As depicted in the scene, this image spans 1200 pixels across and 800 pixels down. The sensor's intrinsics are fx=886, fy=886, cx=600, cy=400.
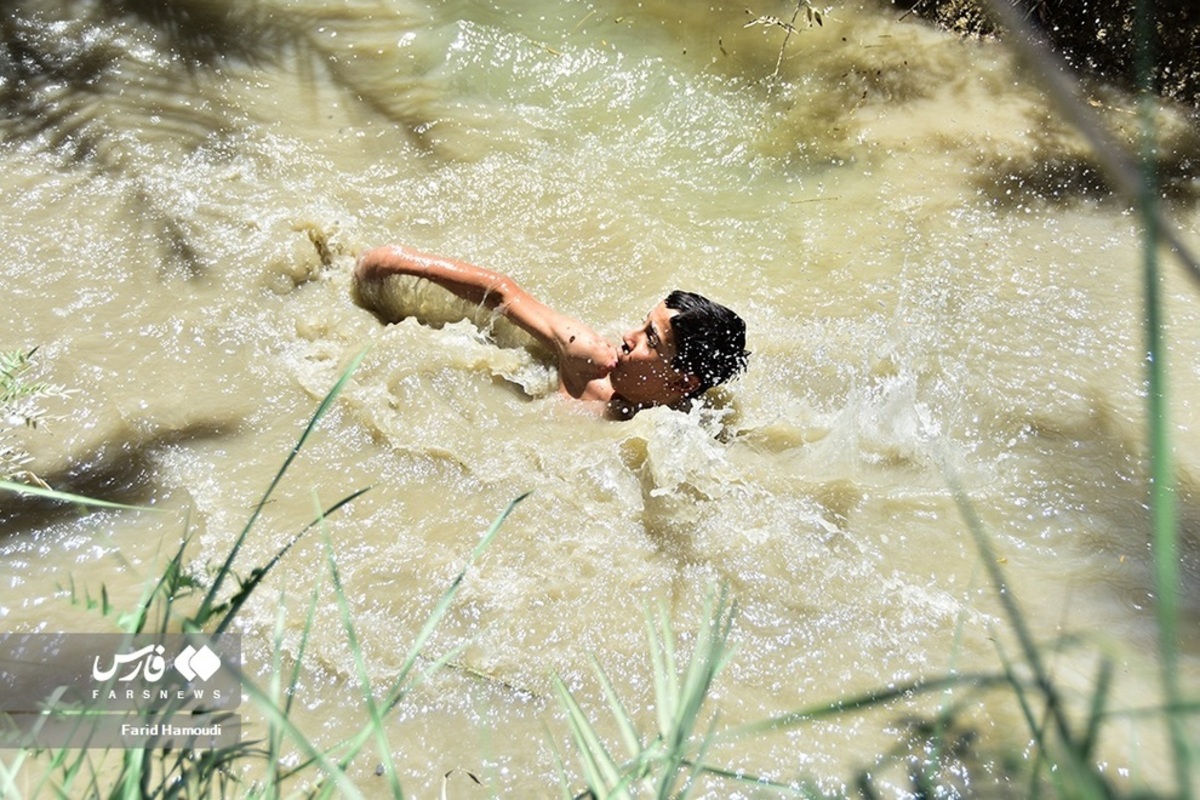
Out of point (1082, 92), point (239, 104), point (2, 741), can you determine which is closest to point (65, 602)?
point (2, 741)

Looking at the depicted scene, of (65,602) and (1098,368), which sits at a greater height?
(1098,368)

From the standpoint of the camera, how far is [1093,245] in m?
4.46

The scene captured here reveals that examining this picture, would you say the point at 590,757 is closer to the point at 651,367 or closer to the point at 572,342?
the point at 651,367

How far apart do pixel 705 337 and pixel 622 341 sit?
0.41 metres

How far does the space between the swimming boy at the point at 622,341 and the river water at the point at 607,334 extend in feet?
0.53

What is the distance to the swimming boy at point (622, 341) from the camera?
338cm

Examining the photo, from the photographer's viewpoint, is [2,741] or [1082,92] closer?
[2,741]

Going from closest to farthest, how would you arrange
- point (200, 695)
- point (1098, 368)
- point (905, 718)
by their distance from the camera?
1. point (200, 695)
2. point (905, 718)
3. point (1098, 368)

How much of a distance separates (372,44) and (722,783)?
14.9ft

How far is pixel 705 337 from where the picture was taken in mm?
3363

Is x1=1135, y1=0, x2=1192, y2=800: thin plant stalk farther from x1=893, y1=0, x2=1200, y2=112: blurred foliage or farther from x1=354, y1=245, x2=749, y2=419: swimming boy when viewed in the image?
x1=893, y1=0, x2=1200, y2=112: blurred foliage

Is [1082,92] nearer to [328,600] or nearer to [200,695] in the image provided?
[328,600]

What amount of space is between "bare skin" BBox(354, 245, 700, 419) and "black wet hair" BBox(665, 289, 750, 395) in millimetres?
72

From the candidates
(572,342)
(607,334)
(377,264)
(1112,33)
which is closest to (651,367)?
A: (572,342)
